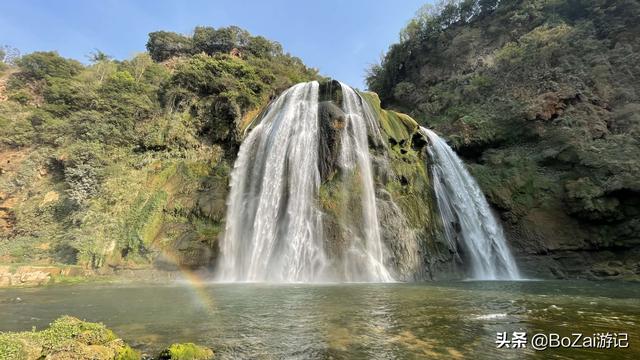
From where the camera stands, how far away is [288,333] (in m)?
5.43

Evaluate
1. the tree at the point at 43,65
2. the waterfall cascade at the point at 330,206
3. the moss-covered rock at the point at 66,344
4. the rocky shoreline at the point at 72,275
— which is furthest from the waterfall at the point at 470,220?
the tree at the point at 43,65

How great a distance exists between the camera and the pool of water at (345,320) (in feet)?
14.9

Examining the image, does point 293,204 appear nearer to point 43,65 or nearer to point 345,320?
point 345,320

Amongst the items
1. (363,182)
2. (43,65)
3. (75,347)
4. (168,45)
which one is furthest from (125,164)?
(168,45)

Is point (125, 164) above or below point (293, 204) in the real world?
above

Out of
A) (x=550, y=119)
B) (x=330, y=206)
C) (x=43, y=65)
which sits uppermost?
(x=43, y=65)

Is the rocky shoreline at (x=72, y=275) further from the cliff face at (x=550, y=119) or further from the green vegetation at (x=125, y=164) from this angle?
the cliff face at (x=550, y=119)

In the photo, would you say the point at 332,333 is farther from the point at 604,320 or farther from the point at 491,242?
the point at 491,242

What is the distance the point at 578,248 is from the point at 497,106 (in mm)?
10431

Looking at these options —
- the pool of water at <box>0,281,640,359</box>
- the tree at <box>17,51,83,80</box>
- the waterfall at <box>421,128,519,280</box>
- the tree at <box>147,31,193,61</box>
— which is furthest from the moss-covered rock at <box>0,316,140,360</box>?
the tree at <box>147,31,193,61</box>

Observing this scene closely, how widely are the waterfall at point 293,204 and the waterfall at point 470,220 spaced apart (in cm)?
394

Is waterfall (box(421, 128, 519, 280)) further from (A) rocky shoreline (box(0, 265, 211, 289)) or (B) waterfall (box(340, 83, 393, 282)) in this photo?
(A) rocky shoreline (box(0, 265, 211, 289))

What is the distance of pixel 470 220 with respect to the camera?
17.7m

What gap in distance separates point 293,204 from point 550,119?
15672mm
